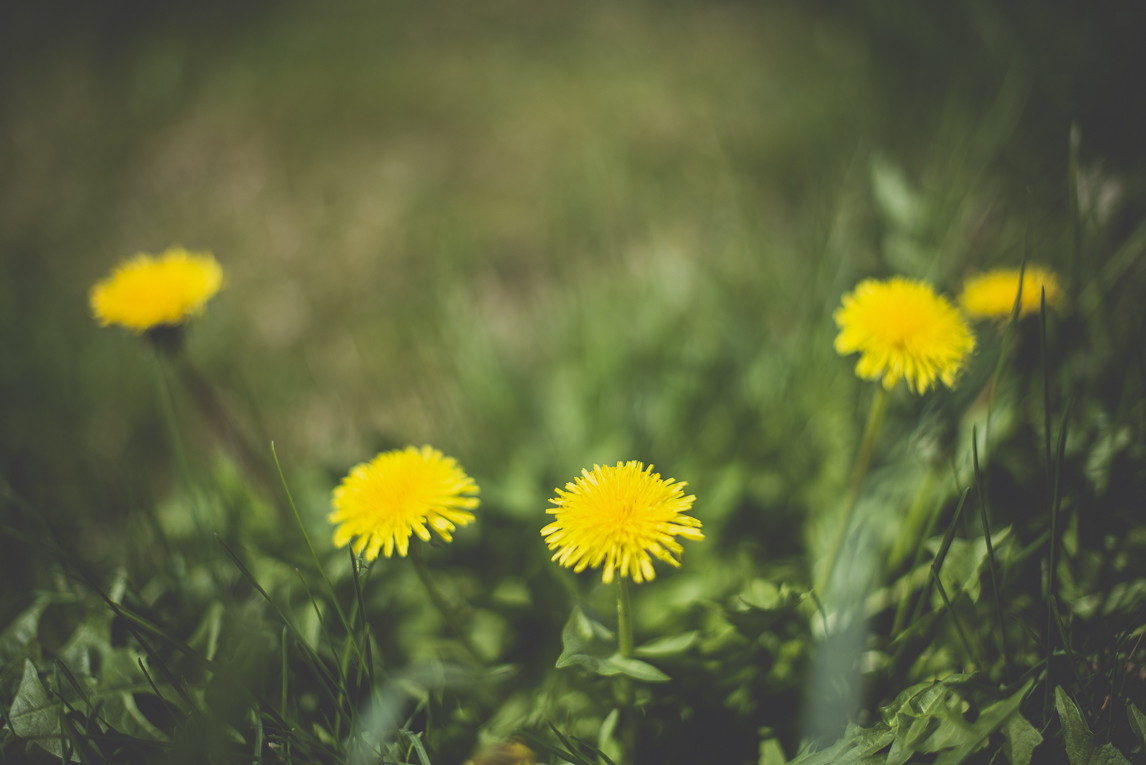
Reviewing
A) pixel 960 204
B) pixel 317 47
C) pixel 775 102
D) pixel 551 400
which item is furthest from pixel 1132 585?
pixel 317 47

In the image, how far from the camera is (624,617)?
587 mm

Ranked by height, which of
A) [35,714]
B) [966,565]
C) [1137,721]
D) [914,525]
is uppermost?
[914,525]

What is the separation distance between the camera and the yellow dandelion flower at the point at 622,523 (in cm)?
52

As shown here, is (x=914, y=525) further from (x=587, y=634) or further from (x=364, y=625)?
(x=364, y=625)

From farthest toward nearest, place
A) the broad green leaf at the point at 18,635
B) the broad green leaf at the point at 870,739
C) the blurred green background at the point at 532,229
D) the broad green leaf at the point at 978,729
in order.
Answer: the blurred green background at the point at 532,229
the broad green leaf at the point at 18,635
the broad green leaf at the point at 870,739
the broad green leaf at the point at 978,729

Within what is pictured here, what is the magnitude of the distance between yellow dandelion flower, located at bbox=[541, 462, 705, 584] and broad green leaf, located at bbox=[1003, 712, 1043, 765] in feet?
1.17

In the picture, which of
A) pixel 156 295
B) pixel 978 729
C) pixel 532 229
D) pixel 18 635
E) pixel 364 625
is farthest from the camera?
pixel 532 229

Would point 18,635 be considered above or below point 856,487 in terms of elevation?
below

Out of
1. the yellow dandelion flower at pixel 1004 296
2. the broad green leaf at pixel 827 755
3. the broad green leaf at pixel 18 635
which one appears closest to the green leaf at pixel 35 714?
the broad green leaf at pixel 18 635

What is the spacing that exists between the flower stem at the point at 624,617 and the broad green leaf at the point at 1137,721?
1.54 ft

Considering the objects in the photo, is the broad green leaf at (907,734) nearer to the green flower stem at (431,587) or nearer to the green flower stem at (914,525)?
the green flower stem at (914,525)

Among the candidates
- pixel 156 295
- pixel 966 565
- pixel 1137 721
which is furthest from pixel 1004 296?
pixel 156 295

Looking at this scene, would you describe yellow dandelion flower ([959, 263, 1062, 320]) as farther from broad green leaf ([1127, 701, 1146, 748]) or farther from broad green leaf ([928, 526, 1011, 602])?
broad green leaf ([1127, 701, 1146, 748])

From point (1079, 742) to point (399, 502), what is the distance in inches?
27.5
